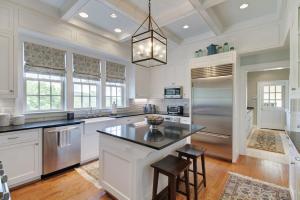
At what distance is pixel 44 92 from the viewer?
3219mm

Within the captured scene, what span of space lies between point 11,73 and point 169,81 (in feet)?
12.2

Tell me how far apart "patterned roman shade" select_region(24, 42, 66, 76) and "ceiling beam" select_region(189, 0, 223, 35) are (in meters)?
2.93

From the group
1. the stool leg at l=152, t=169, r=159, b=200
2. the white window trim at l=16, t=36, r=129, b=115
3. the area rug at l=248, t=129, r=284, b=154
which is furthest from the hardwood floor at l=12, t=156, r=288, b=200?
the white window trim at l=16, t=36, r=129, b=115

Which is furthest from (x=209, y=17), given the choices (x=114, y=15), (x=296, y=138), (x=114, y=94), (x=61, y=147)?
(x=61, y=147)

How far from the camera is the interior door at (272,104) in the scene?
20.3ft

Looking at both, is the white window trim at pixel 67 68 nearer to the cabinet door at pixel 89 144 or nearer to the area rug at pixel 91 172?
the cabinet door at pixel 89 144

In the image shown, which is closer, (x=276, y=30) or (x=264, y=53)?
(x=276, y=30)

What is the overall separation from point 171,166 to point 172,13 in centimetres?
271

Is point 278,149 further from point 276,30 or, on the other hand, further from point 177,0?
point 177,0

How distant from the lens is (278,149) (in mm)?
4098

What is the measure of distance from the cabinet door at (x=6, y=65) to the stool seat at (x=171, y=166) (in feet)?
8.63

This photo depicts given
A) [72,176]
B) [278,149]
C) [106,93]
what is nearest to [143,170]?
[72,176]

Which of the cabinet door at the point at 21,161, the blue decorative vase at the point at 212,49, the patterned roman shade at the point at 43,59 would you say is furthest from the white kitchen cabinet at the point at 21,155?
the blue decorative vase at the point at 212,49

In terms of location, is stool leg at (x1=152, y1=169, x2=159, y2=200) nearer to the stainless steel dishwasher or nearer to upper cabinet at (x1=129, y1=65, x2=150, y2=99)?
the stainless steel dishwasher
